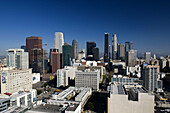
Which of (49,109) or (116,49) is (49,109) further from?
(116,49)

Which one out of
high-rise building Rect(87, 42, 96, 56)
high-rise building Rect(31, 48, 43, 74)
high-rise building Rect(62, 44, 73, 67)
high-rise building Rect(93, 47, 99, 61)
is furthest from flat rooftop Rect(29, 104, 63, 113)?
high-rise building Rect(87, 42, 96, 56)

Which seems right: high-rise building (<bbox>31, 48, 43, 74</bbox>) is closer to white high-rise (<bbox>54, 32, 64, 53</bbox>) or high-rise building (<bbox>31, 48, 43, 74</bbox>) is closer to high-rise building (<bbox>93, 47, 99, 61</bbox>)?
high-rise building (<bbox>93, 47, 99, 61</bbox>)

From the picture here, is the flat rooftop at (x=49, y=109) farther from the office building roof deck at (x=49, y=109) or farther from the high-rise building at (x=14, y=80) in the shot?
the high-rise building at (x=14, y=80)

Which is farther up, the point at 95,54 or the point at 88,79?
the point at 95,54

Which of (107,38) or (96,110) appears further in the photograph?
(107,38)

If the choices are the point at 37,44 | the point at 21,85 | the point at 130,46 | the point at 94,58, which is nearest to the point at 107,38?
the point at 94,58

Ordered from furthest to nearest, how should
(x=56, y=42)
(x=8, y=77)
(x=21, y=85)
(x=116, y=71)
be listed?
(x=56, y=42) → (x=116, y=71) → (x=21, y=85) → (x=8, y=77)

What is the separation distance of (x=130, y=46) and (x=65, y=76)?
81871 mm

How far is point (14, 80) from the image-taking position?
21406 mm

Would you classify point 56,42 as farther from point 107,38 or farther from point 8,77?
point 8,77

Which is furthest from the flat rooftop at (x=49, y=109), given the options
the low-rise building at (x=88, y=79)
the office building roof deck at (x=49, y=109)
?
the low-rise building at (x=88, y=79)

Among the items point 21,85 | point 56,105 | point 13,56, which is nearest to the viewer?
point 56,105

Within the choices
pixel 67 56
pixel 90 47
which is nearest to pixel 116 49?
pixel 90 47

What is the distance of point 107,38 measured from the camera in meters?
76.8
